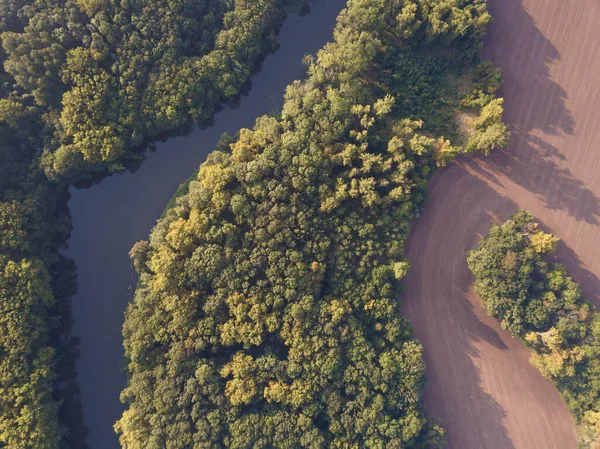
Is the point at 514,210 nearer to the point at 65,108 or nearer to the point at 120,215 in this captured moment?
the point at 120,215

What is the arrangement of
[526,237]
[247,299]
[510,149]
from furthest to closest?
[510,149], [526,237], [247,299]

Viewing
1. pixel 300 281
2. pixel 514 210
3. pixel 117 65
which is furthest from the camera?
pixel 514 210

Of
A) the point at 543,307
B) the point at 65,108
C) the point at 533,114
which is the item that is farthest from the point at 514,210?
the point at 65,108

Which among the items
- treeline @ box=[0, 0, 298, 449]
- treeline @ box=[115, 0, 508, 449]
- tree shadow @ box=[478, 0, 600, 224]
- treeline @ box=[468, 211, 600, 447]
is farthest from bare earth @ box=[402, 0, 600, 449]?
treeline @ box=[0, 0, 298, 449]

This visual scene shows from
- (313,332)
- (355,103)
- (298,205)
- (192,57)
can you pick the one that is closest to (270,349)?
(313,332)

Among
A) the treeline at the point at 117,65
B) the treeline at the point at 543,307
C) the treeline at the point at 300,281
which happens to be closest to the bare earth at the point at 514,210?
the treeline at the point at 543,307

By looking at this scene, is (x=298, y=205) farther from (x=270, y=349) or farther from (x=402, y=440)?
(x=402, y=440)
